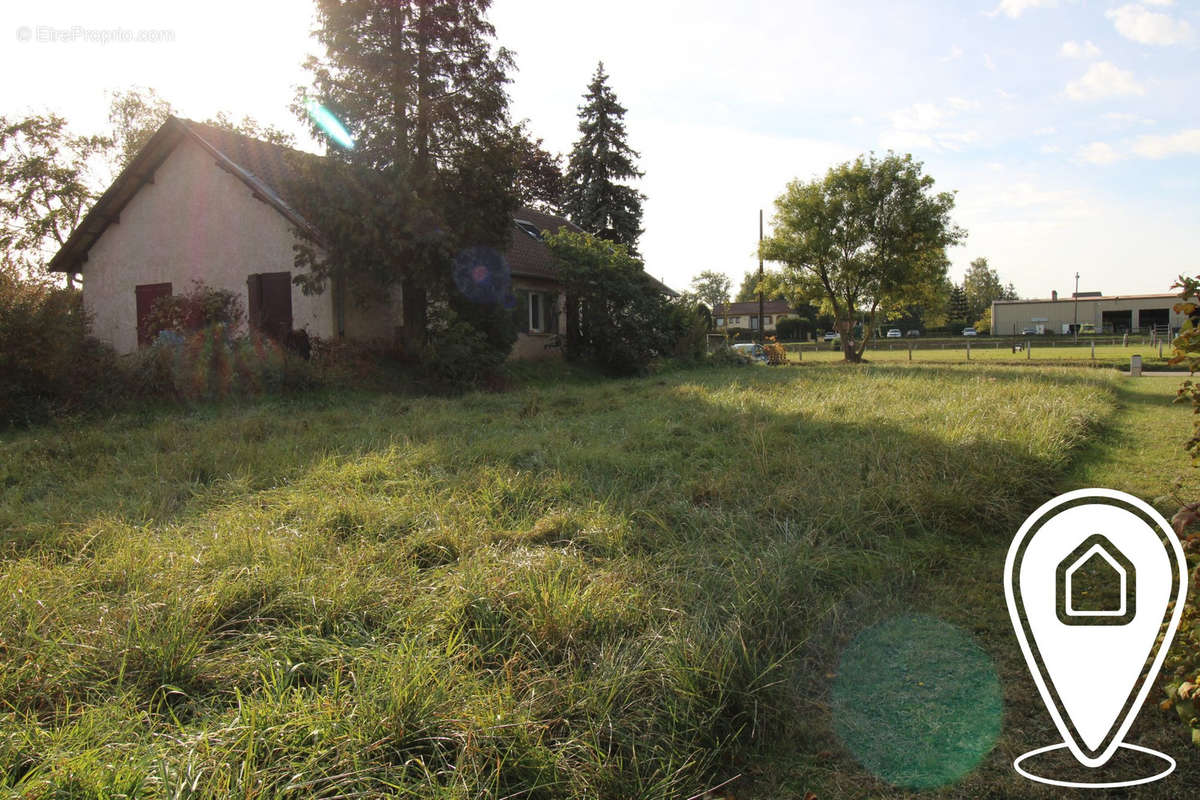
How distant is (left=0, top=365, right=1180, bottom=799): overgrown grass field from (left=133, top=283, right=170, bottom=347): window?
38.3ft

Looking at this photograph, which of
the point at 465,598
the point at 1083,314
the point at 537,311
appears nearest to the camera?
the point at 465,598

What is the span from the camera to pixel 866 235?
92.8ft

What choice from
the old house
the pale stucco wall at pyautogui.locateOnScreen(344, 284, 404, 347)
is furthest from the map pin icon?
the old house

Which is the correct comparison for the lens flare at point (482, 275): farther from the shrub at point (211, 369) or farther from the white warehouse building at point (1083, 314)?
the white warehouse building at point (1083, 314)

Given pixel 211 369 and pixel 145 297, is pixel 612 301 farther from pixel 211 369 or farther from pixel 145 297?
pixel 145 297

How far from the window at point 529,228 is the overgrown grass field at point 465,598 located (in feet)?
59.2

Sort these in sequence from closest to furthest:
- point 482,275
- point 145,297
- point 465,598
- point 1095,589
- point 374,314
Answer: point 465,598, point 1095,589, point 482,275, point 374,314, point 145,297

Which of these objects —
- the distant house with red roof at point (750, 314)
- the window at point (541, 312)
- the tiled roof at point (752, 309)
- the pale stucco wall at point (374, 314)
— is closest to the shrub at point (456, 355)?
the pale stucco wall at point (374, 314)

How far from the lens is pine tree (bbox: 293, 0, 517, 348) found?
13750 mm

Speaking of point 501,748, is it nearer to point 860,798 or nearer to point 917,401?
point 860,798

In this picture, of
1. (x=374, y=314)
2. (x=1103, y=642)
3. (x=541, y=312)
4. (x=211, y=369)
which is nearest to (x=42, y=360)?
(x=211, y=369)

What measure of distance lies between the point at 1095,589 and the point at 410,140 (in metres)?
14.4

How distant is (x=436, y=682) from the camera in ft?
8.45

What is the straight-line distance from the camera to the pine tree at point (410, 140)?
13750 millimetres
